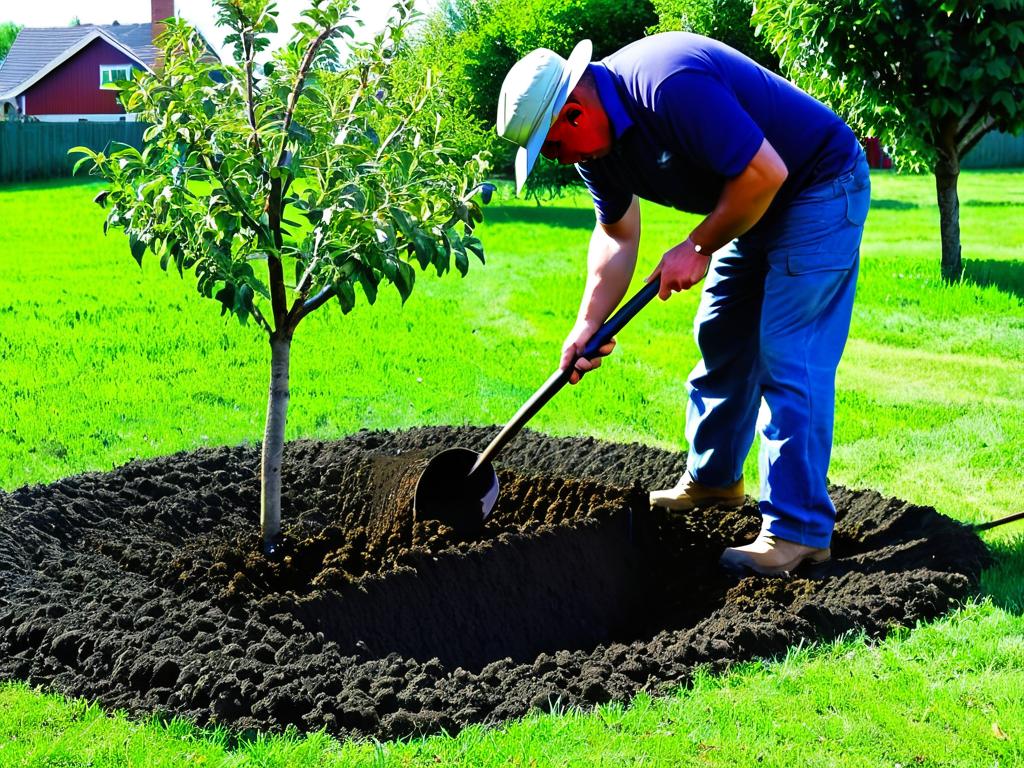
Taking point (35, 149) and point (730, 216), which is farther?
point (35, 149)

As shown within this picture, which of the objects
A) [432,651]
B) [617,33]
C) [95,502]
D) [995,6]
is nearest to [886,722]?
[432,651]

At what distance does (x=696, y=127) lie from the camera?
3537mm

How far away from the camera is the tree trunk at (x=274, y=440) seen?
414cm

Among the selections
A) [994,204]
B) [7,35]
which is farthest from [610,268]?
[7,35]

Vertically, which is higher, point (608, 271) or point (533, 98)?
point (533, 98)

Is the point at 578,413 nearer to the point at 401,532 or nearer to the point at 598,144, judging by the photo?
the point at 401,532

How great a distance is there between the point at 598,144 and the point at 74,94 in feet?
130

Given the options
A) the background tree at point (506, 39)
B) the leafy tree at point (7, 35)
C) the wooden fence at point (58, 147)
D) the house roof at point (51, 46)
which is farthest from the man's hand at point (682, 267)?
the leafy tree at point (7, 35)

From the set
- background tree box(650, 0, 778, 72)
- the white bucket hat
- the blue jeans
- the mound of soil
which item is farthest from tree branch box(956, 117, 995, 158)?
background tree box(650, 0, 778, 72)

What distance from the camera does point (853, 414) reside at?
6.58 metres

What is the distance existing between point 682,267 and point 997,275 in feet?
25.9

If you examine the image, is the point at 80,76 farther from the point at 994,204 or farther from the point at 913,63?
the point at 913,63

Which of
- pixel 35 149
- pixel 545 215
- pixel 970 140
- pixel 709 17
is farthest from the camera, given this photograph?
pixel 35 149

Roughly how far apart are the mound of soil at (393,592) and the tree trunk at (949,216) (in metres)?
6.38
